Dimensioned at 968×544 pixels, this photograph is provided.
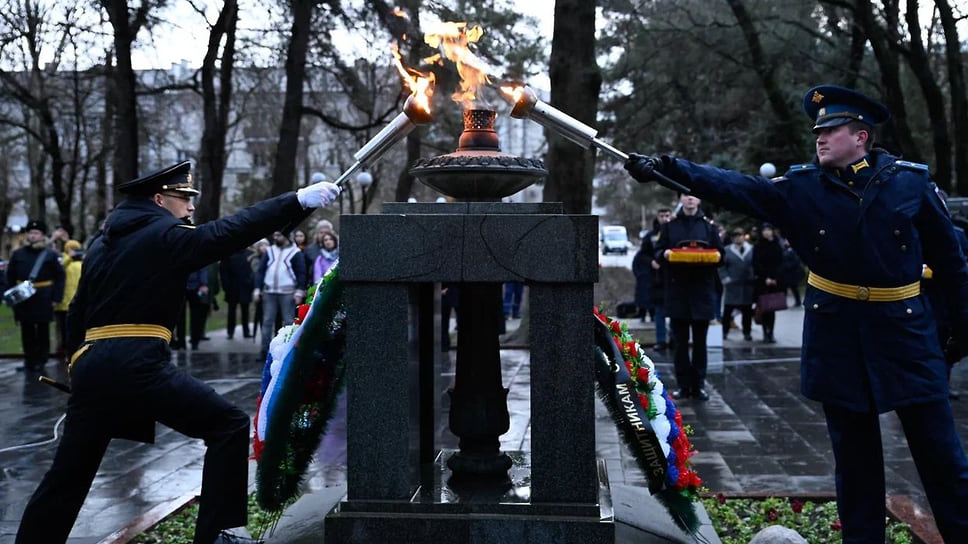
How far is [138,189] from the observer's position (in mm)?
4754

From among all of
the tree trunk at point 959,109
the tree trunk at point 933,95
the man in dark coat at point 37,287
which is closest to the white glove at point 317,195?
the man in dark coat at point 37,287

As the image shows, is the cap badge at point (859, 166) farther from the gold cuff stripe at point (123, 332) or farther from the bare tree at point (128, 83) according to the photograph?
the bare tree at point (128, 83)

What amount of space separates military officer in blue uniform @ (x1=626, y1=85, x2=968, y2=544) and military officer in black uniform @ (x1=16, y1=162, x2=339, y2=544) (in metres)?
1.92

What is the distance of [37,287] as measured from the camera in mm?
12875

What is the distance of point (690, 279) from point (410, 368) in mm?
5505

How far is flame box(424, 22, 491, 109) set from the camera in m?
Answer: 4.84

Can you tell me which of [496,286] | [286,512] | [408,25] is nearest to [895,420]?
[496,286]

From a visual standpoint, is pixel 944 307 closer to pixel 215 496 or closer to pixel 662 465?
pixel 662 465

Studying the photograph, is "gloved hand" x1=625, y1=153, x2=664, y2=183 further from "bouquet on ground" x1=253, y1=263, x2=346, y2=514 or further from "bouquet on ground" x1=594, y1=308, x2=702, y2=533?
"bouquet on ground" x1=253, y1=263, x2=346, y2=514

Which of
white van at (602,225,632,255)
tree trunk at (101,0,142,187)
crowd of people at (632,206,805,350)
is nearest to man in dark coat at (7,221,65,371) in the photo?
tree trunk at (101,0,142,187)

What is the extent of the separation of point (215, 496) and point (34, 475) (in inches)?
123

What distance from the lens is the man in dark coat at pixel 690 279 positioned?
9.32 m

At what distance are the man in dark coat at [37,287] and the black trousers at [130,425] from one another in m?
9.08

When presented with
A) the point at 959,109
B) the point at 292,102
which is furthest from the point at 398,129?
the point at 959,109
